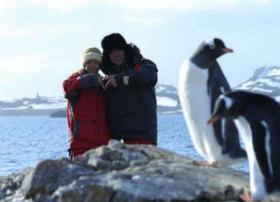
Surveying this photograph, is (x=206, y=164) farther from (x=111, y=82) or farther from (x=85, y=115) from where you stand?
(x=85, y=115)

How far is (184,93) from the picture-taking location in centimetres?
687

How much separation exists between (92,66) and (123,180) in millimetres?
2074

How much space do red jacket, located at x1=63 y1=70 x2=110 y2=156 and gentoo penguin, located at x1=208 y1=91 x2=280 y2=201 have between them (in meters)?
2.14

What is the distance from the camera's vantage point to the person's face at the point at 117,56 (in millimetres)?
7828

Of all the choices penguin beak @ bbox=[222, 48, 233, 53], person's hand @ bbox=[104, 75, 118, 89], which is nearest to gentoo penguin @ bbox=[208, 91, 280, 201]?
penguin beak @ bbox=[222, 48, 233, 53]

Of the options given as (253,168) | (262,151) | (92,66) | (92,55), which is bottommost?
(253,168)

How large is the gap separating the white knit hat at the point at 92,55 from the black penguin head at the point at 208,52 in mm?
1377

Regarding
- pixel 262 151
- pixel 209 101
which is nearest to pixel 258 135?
pixel 262 151

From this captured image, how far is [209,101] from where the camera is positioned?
6789 millimetres

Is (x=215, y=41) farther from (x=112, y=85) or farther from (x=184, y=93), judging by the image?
(x=112, y=85)

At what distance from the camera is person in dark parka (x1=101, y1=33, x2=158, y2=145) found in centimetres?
779

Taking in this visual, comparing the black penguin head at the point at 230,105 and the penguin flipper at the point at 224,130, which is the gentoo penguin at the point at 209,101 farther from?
the black penguin head at the point at 230,105

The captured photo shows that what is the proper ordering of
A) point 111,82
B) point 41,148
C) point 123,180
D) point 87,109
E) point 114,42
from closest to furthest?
point 123,180, point 111,82, point 114,42, point 87,109, point 41,148

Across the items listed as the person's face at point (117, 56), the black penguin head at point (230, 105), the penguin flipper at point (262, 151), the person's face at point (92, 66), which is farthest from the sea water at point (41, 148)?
the penguin flipper at point (262, 151)
